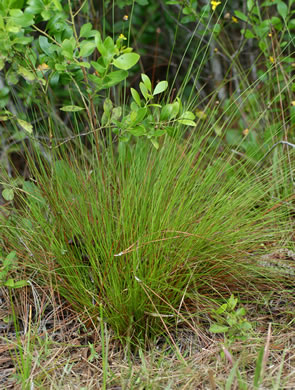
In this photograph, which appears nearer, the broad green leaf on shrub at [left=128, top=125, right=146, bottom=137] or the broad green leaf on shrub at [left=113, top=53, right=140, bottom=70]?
the broad green leaf on shrub at [left=113, top=53, right=140, bottom=70]

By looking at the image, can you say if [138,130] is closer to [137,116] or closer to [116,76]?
[137,116]

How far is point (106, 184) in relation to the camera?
1999mm

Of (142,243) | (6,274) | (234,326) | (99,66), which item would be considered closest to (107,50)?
(99,66)

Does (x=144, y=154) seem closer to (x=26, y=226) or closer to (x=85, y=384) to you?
(x=26, y=226)

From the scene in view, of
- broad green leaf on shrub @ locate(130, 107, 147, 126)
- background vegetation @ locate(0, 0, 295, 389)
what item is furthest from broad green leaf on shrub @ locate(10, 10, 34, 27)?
broad green leaf on shrub @ locate(130, 107, 147, 126)

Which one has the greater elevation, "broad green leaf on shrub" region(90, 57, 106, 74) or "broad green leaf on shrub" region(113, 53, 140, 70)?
"broad green leaf on shrub" region(113, 53, 140, 70)

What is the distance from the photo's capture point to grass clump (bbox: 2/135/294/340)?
1824 mm

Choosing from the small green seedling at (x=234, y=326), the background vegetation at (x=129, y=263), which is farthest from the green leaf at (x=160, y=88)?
the small green seedling at (x=234, y=326)

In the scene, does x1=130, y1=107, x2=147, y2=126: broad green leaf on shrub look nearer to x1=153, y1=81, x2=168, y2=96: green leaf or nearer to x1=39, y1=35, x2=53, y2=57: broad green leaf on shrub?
x1=153, y1=81, x2=168, y2=96: green leaf

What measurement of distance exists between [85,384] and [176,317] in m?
0.41

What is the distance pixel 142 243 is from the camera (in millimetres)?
1811

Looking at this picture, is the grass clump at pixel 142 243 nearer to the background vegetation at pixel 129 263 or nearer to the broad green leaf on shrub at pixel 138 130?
the background vegetation at pixel 129 263

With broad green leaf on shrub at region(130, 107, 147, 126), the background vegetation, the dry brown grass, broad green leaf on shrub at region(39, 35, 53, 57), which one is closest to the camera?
the dry brown grass

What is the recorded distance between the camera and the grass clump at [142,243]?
182 centimetres
